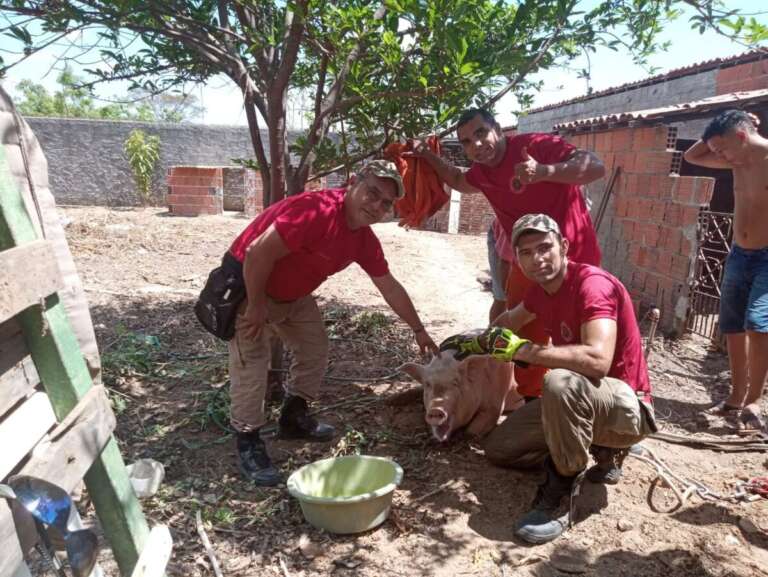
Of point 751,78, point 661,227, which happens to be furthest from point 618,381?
point 751,78

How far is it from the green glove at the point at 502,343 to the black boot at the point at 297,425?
1406 mm

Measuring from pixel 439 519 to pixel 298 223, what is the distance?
5.72 ft

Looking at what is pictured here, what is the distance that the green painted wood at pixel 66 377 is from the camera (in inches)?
71.0

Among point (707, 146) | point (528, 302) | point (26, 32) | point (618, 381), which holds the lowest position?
point (618, 381)

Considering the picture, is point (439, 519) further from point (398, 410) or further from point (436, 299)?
point (436, 299)

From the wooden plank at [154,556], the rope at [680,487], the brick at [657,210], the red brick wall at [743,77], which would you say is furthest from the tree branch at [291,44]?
the red brick wall at [743,77]

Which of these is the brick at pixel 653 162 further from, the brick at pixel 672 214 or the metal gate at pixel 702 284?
the metal gate at pixel 702 284

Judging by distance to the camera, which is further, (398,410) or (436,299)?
(436,299)

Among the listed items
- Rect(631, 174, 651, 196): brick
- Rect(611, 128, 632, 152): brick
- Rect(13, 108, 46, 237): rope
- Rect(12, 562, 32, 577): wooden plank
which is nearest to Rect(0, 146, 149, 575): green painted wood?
Rect(12, 562, 32, 577): wooden plank

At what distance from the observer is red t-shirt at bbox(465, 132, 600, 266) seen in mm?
3912

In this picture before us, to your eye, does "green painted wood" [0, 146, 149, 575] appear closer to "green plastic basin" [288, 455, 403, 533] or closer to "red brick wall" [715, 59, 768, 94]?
"green plastic basin" [288, 455, 403, 533]

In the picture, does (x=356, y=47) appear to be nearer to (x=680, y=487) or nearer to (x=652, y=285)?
(x=680, y=487)

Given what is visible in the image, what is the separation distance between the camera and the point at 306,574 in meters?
2.79

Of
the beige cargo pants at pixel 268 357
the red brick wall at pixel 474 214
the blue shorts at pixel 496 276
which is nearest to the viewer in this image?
the beige cargo pants at pixel 268 357
